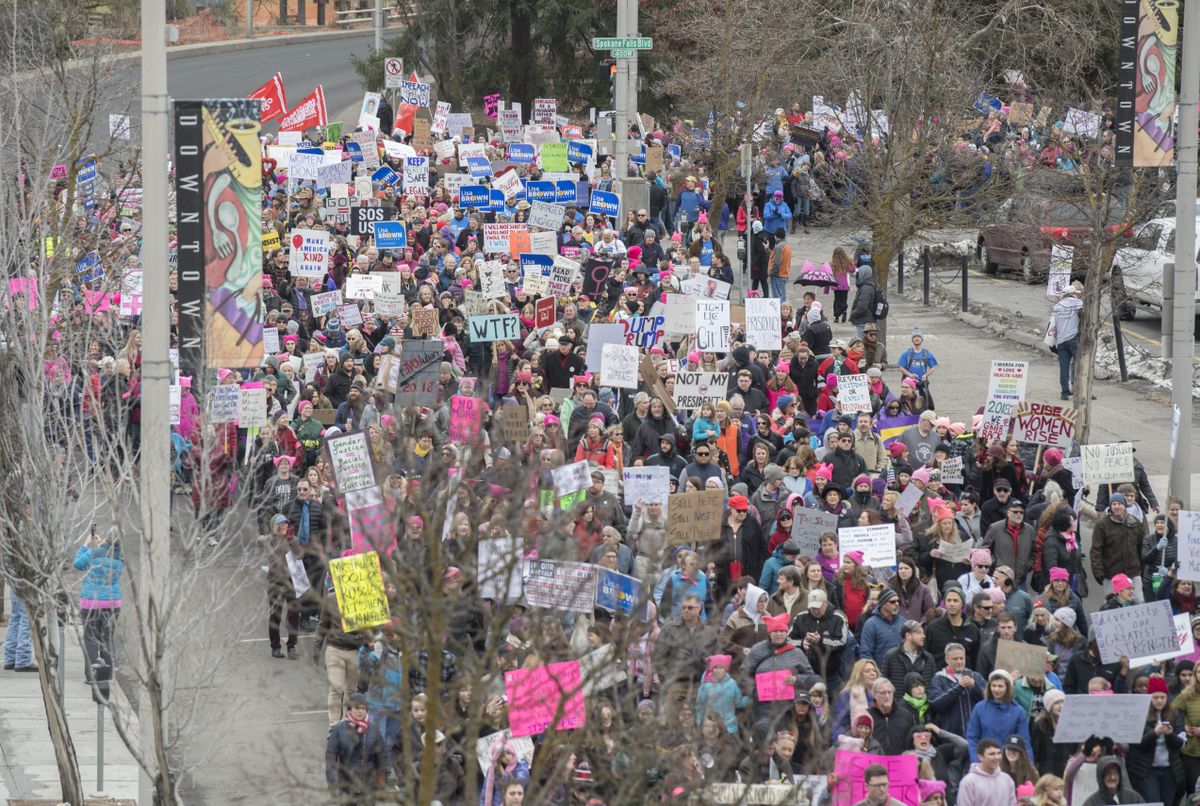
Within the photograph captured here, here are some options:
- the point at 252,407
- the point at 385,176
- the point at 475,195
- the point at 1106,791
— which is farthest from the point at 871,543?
the point at 385,176

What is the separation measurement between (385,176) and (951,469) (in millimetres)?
17661

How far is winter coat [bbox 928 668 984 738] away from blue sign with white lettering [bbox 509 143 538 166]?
2485cm

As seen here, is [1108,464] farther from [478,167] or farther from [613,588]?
[478,167]

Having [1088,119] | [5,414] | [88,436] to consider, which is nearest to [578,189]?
[1088,119]

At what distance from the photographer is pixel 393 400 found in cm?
2172

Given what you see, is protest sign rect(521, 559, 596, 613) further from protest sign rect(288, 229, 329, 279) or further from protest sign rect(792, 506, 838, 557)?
protest sign rect(288, 229, 329, 279)

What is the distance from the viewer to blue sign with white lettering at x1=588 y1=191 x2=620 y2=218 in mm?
32594

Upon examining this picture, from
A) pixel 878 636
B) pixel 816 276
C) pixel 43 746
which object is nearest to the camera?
pixel 878 636

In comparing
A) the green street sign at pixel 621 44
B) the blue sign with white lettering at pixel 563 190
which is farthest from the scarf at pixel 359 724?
the blue sign with white lettering at pixel 563 190

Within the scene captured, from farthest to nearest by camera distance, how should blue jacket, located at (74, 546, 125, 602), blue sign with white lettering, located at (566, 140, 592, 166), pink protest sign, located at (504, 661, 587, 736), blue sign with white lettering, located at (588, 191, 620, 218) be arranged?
blue sign with white lettering, located at (566, 140, 592, 166) → blue sign with white lettering, located at (588, 191, 620, 218) → blue jacket, located at (74, 546, 125, 602) → pink protest sign, located at (504, 661, 587, 736)

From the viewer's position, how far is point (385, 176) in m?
35.3

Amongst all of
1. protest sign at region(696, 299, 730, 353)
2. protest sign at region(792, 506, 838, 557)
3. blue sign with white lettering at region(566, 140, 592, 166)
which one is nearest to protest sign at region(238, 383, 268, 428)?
protest sign at region(696, 299, 730, 353)

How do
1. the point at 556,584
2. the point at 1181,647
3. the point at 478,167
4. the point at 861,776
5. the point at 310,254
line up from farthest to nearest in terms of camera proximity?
the point at 478,167, the point at 310,254, the point at 1181,647, the point at 556,584, the point at 861,776

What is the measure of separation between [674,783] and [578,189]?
2663 centimetres
